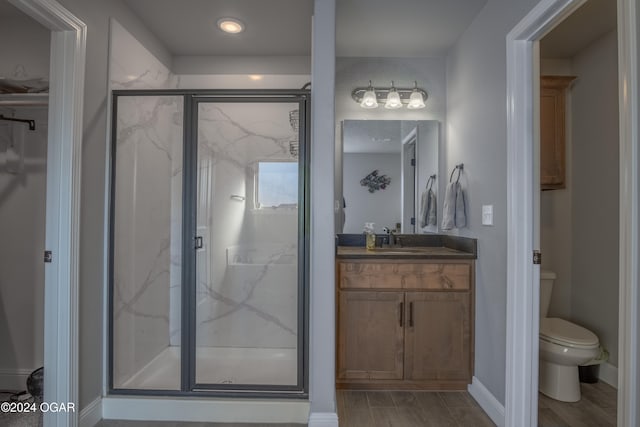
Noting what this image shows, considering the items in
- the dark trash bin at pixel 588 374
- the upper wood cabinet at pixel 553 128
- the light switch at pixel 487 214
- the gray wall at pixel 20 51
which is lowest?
the dark trash bin at pixel 588 374

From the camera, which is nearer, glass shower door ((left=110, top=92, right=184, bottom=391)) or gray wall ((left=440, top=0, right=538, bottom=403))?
gray wall ((left=440, top=0, right=538, bottom=403))

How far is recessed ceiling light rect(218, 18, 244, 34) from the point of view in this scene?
2.40 meters

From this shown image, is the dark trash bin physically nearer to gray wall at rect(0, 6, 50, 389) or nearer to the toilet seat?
the toilet seat

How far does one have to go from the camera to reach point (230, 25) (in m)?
2.46

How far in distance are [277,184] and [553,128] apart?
2.32 m

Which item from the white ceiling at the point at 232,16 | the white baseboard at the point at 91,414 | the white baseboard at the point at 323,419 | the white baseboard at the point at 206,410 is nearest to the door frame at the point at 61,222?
the white baseboard at the point at 91,414

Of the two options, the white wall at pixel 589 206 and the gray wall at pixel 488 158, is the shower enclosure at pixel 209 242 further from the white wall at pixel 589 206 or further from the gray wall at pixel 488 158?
the white wall at pixel 589 206

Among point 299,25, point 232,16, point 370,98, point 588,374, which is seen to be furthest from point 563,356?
point 232,16

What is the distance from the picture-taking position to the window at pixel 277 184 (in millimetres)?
2219

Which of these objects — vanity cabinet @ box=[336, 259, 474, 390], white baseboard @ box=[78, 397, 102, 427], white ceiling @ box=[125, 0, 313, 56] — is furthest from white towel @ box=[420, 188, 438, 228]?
white baseboard @ box=[78, 397, 102, 427]

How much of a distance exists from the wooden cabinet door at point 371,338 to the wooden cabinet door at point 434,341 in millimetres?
69

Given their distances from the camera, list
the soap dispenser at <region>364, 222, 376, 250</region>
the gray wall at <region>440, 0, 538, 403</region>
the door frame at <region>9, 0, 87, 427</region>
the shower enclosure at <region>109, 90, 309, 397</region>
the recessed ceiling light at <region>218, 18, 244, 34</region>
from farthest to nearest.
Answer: the soap dispenser at <region>364, 222, 376, 250</region> → the recessed ceiling light at <region>218, 18, 244, 34</region> → the shower enclosure at <region>109, 90, 309, 397</region> → the gray wall at <region>440, 0, 538, 403</region> → the door frame at <region>9, 0, 87, 427</region>

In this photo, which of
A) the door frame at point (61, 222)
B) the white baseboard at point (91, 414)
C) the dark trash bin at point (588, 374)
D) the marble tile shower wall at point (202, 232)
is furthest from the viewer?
the dark trash bin at point (588, 374)

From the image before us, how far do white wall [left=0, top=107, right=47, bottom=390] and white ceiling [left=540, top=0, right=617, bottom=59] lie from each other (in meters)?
3.76
